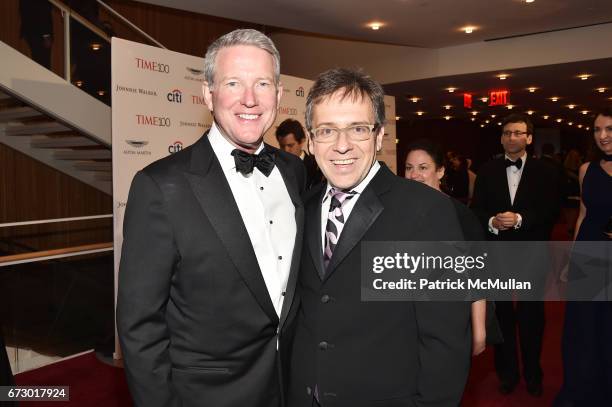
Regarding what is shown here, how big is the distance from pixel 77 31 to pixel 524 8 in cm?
604

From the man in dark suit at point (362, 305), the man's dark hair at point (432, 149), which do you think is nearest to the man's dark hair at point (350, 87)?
the man in dark suit at point (362, 305)

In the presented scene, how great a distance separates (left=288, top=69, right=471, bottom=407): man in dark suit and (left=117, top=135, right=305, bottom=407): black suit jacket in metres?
0.14

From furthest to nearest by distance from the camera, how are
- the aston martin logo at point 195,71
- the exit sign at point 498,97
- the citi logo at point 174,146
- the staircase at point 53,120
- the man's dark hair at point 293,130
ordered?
the exit sign at point 498,97 < the staircase at point 53,120 < the aston martin logo at point 195,71 < the citi logo at point 174,146 < the man's dark hair at point 293,130

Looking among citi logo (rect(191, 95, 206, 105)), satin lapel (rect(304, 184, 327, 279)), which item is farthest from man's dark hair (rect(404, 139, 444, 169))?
citi logo (rect(191, 95, 206, 105))

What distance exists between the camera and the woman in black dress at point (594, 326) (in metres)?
3.35

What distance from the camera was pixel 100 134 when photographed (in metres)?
6.49

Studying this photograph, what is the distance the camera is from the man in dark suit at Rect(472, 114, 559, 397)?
3973mm

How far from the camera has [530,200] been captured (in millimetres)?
3992

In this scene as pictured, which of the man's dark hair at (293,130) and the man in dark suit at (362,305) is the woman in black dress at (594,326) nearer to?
the man in dark suit at (362,305)

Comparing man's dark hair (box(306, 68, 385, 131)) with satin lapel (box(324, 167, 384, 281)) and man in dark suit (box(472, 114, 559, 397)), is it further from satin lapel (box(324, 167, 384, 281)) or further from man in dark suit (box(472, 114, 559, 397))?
man in dark suit (box(472, 114, 559, 397))

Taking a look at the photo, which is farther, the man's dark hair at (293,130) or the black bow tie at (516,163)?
the man's dark hair at (293,130)

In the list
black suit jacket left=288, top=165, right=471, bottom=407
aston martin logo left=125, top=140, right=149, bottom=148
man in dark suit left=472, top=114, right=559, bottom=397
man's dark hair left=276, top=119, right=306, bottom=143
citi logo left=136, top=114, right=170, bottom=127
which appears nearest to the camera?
black suit jacket left=288, top=165, right=471, bottom=407

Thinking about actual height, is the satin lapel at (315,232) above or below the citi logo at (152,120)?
below

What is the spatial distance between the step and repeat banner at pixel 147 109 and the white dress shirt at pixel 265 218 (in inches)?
122
